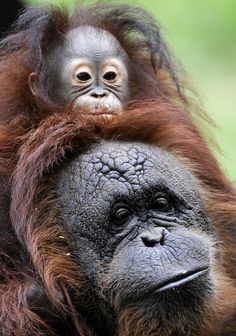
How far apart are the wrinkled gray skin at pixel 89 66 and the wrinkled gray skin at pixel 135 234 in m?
0.55

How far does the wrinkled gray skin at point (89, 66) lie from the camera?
442 cm

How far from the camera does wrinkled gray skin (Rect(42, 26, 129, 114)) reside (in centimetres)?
442

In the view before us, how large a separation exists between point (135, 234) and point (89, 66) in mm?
1022

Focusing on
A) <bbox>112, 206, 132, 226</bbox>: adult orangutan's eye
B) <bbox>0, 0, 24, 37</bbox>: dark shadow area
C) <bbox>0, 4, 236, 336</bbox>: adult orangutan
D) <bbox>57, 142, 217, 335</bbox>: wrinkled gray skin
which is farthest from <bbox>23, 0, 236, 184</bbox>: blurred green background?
<bbox>112, 206, 132, 226</bbox>: adult orangutan's eye

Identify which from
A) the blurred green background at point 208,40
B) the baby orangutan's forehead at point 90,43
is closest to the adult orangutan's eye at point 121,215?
the baby orangutan's forehead at point 90,43

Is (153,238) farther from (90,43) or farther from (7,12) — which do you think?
(7,12)

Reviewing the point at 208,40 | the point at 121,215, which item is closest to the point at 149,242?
the point at 121,215

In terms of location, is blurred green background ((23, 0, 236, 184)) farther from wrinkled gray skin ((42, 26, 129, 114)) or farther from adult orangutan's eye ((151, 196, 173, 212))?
adult orangutan's eye ((151, 196, 173, 212))

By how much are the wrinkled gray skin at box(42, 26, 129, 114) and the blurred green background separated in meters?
1.78

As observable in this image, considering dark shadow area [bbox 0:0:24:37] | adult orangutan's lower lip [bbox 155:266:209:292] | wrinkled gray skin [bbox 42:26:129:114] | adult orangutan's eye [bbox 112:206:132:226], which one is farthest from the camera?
dark shadow area [bbox 0:0:24:37]

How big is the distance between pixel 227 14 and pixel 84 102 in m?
2.87

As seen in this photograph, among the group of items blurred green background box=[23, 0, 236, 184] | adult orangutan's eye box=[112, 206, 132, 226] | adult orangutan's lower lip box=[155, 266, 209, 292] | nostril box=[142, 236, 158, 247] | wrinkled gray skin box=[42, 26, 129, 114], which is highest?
blurred green background box=[23, 0, 236, 184]

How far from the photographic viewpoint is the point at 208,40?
6848 millimetres

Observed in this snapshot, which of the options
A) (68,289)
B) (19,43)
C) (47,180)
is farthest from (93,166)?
(19,43)
